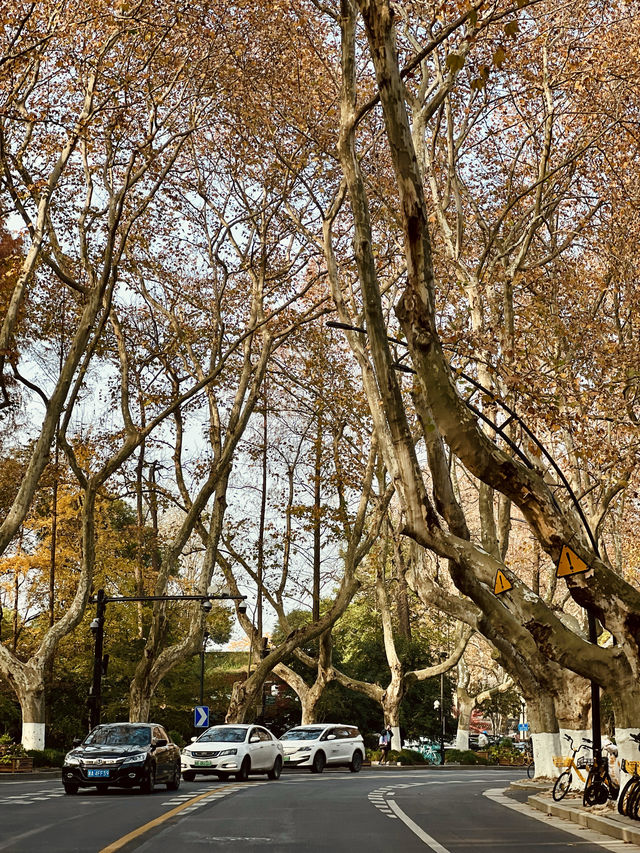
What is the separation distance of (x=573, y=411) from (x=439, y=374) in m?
9.14

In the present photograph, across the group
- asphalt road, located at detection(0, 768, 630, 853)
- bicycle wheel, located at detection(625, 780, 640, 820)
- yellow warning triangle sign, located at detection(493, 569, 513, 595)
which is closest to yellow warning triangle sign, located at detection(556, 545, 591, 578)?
yellow warning triangle sign, located at detection(493, 569, 513, 595)

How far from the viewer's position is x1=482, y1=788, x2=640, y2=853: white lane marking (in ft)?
38.2

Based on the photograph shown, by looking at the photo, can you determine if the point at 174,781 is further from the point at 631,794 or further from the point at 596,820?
the point at 631,794

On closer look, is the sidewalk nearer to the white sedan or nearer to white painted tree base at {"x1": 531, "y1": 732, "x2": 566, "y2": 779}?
white painted tree base at {"x1": 531, "y1": 732, "x2": 566, "y2": 779}

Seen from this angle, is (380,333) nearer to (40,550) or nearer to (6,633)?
(40,550)

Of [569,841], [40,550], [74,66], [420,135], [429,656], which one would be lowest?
[569,841]

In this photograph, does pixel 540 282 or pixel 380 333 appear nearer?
pixel 380 333

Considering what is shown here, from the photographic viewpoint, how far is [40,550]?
43.1 meters

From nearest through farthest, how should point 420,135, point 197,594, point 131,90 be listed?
1. point 420,135
2. point 131,90
3. point 197,594

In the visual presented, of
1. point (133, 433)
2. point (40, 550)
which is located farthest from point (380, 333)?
point (40, 550)

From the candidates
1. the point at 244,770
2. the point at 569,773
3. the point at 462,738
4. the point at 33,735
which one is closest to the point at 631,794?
the point at 569,773

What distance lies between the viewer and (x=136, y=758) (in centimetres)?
1966

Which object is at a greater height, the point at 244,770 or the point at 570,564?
the point at 570,564

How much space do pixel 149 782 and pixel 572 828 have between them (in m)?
8.93
